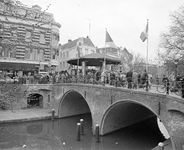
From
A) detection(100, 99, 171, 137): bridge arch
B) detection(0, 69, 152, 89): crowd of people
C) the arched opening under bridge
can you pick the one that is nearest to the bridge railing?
detection(0, 69, 152, 89): crowd of people

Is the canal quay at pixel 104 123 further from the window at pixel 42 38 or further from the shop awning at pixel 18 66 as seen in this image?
the window at pixel 42 38

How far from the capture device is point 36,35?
90.4ft

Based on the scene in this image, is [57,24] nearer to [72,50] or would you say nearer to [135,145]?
[72,50]

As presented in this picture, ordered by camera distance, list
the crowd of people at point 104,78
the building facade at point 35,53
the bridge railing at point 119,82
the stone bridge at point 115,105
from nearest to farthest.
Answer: the stone bridge at point 115,105, the bridge railing at point 119,82, the crowd of people at point 104,78, the building facade at point 35,53

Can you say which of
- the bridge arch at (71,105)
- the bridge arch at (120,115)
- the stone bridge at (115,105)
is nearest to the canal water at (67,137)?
the bridge arch at (120,115)

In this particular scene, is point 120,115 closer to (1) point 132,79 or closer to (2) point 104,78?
(2) point 104,78

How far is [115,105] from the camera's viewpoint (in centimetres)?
1367

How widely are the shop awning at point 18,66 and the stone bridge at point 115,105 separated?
5.25 metres

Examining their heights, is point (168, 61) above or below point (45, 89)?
above

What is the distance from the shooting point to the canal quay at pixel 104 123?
9797 millimetres

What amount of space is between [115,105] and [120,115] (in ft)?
9.46

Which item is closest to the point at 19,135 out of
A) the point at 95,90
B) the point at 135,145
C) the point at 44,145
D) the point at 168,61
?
the point at 44,145

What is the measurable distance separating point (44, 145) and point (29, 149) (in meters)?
1.29

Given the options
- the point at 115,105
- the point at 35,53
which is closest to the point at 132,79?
the point at 115,105
